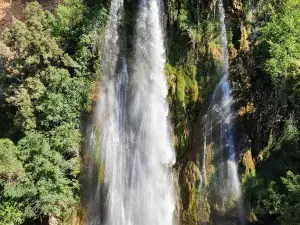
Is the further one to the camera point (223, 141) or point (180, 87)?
point (180, 87)

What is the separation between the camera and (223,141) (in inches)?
630

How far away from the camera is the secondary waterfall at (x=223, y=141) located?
1545cm

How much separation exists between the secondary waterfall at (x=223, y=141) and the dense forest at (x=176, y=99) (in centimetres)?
23

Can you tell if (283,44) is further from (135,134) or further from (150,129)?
(135,134)

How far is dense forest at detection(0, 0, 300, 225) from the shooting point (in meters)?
13.2

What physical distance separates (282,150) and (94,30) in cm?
988

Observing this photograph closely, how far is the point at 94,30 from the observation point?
16234mm

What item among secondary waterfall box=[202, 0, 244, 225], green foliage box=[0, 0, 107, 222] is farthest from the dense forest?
secondary waterfall box=[202, 0, 244, 225]

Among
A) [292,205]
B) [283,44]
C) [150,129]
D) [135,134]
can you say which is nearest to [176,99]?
[150,129]

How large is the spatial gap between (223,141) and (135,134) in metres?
3.87

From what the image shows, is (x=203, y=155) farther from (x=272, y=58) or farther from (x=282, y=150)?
(x=272, y=58)

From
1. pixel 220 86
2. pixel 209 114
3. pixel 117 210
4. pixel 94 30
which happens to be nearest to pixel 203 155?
pixel 209 114

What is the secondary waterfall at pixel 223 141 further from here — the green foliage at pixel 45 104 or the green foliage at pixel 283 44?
the green foliage at pixel 45 104

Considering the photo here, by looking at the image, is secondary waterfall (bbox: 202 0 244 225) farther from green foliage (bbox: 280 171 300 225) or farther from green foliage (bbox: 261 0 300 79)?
green foliage (bbox: 280 171 300 225)
